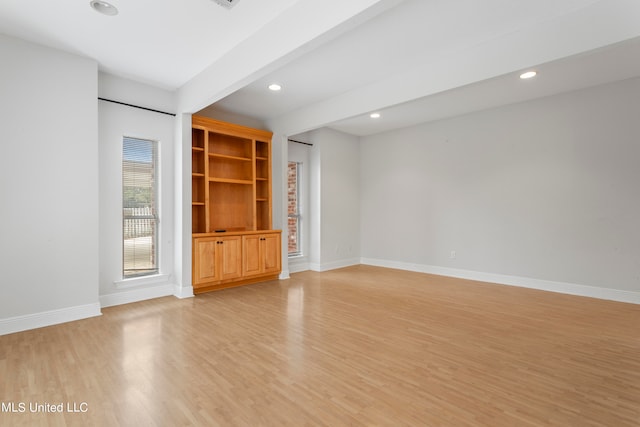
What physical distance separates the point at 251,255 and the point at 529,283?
176 inches

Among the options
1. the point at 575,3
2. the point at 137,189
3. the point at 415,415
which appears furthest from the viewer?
the point at 137,189

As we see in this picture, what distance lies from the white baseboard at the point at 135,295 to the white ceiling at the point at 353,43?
107 inches

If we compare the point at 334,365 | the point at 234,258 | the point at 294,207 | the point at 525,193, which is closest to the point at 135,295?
the point at 234,258

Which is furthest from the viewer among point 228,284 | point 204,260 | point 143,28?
point 228,284

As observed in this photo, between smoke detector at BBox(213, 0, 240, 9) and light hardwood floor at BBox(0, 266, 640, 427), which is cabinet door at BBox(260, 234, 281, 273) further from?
smoke detector at BBox(213, 0, 240, 9)

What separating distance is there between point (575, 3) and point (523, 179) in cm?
304

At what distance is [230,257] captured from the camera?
477 centimetres

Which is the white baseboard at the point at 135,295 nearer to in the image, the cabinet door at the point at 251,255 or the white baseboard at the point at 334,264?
the cabinet door at the point at 251,255

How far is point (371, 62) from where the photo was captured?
3527mm

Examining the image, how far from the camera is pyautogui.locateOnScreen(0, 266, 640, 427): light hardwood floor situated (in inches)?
73.7

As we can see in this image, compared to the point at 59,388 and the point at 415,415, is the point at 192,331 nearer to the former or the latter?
the point at 59,388

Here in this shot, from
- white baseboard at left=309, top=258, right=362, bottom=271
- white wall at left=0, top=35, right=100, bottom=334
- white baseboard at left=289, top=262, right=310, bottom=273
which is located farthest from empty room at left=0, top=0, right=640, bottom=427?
white baseboard at left=289, top=262, right=310, bottom=273

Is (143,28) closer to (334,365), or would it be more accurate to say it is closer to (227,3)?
(227,3)

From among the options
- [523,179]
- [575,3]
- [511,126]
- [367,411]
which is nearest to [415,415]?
[367,411]
